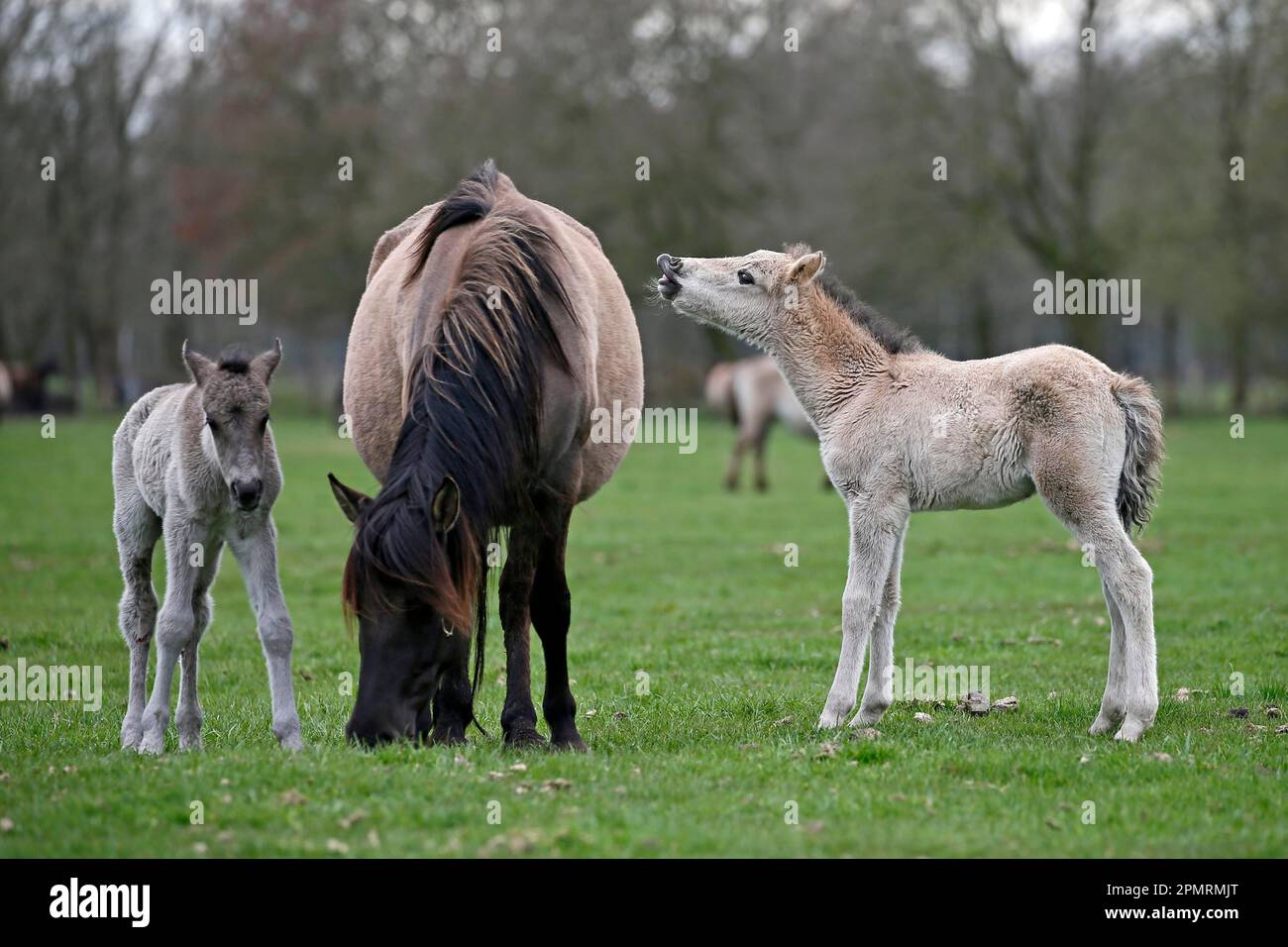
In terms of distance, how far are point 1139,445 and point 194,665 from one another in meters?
5.03

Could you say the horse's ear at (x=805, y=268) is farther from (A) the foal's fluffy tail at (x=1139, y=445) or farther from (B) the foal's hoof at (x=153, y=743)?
(B) the foal's hoof at (x=153, y=743)

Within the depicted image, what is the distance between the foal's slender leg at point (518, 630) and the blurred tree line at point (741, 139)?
87.8 feet

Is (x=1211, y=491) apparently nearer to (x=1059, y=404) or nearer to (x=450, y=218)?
(x=1059, y=404)

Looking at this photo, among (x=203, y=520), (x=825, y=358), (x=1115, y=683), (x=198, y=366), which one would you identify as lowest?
(x=1115, y=683)

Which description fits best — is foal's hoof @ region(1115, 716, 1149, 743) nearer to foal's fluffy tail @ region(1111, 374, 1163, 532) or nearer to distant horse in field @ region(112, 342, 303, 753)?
foal's fluffy tail @ region(1111, 374, 1163, 532)

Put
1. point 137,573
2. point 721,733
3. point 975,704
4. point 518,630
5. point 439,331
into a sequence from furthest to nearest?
1. point 975,704
2. point 137,573
3. point 721,733
4. point 518,630
5. point 439,331

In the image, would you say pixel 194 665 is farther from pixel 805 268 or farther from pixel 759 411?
pixel 759 411

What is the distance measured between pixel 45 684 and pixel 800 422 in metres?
15.8

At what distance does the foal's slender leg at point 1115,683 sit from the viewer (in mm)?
7039

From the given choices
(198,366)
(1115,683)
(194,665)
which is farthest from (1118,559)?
(194,665)

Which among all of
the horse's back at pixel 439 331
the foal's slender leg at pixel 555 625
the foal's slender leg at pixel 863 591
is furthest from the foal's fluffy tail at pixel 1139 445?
the foal's slender leg at pixel 555 625

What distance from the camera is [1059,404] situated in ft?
22.4

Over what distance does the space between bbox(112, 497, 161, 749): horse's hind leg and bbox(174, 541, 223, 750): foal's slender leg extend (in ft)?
0.84

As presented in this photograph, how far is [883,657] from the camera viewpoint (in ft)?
23.8
